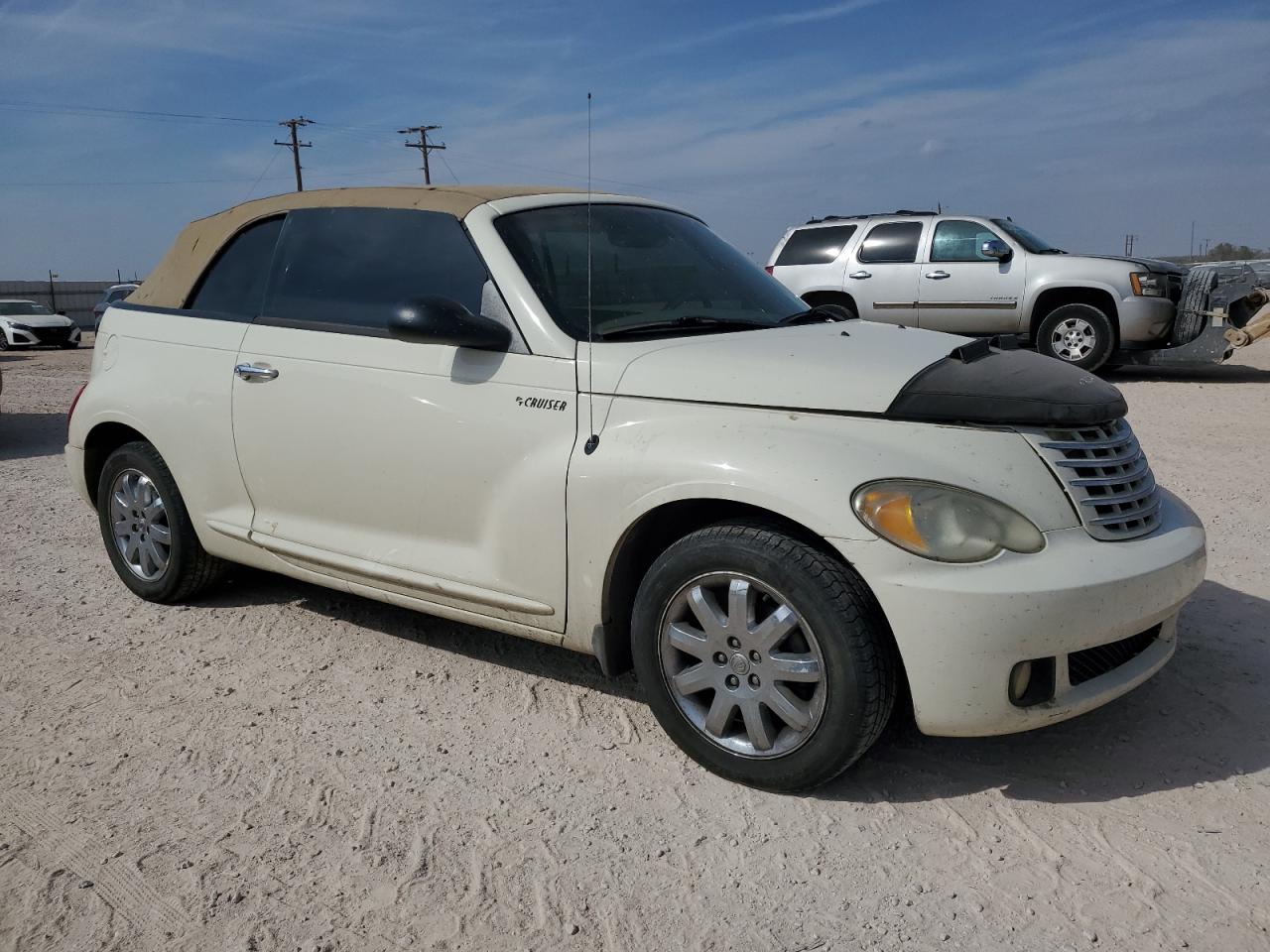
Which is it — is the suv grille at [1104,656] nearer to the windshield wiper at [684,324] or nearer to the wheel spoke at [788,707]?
the wheel spoke at [788,707]

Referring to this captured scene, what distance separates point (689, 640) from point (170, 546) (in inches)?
108

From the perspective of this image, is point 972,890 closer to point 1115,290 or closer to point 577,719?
point 577,719

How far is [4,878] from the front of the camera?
2.78 meters

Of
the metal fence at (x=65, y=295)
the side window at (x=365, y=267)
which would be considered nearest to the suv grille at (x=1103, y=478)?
the side window at (x=365, y=267)

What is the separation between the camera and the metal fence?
124ft

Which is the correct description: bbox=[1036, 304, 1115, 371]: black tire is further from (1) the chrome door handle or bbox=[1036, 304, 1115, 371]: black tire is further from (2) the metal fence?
(2) the metal fence

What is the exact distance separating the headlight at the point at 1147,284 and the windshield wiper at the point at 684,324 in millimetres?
9905

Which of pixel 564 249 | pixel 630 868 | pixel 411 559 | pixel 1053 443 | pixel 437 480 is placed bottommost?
pixel 630 868

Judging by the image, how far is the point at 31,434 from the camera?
35.0ft

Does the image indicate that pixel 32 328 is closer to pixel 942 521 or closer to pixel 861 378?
pixel 861 378

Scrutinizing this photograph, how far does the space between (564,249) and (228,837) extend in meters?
2.22

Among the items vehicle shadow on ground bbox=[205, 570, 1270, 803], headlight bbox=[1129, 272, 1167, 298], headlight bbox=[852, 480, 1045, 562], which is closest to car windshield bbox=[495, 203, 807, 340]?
headlight bbox=[852, 480, 1045, 562]

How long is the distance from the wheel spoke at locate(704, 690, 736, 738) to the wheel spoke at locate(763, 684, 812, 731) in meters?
0.13

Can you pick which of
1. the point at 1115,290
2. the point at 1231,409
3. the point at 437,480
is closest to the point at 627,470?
the point at 437,480
